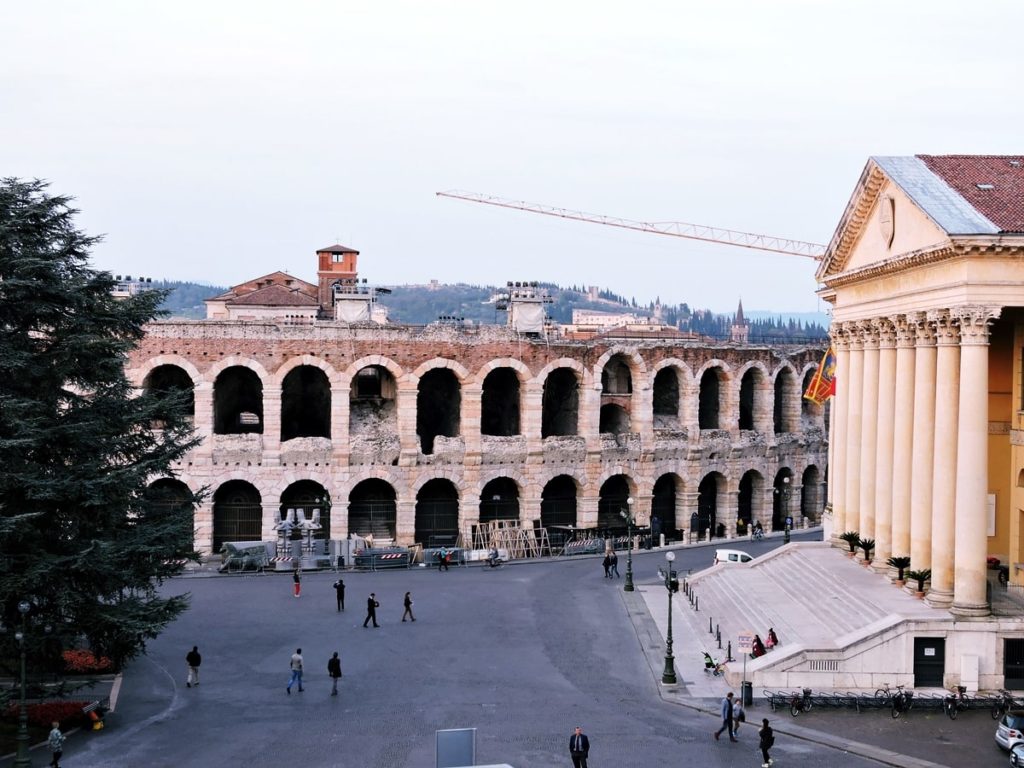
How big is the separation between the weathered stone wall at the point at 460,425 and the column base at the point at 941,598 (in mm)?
27366

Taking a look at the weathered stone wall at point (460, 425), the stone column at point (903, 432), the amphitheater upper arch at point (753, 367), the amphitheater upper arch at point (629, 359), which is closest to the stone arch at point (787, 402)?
the amphitheater upper arch at point (753, 367)

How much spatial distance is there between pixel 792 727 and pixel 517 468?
30.4 meters

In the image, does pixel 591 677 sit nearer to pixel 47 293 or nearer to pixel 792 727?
pixel 792 727

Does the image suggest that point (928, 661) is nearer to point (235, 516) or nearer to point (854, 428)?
point (854, 428)

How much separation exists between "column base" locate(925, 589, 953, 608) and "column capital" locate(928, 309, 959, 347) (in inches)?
292

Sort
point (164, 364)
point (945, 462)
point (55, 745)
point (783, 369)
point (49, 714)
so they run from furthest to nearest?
point (783, 369), point (164, 364), point (945, 462), point (49, 714), point (55, 745)

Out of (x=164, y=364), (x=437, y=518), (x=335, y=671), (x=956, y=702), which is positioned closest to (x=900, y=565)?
(x=956, y=702)

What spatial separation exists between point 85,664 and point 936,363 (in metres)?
28.0

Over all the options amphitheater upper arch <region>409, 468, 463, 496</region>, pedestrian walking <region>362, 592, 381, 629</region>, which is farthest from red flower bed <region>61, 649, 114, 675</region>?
amphitheater upper arch <region>409, 468, 463, 496</region>

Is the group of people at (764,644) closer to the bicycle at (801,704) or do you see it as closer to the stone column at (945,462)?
the bicycle at (801,704)

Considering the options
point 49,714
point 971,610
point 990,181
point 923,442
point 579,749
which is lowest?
point 49,714

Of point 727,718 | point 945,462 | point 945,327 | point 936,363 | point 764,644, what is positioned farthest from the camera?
point 764,644

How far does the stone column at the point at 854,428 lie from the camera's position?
42.7 meters

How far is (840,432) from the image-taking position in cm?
4578
